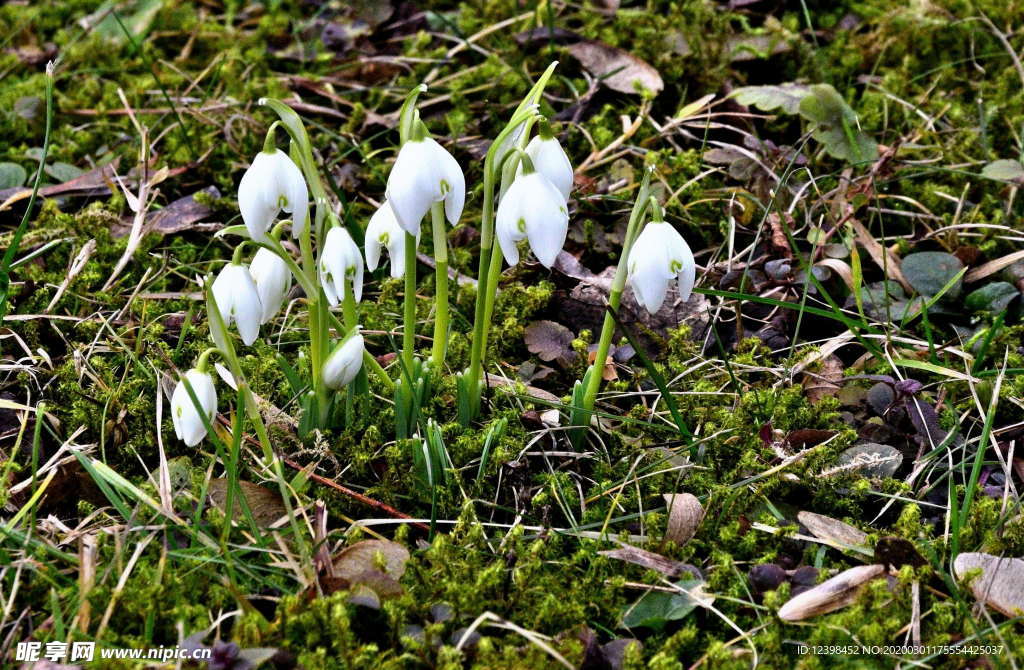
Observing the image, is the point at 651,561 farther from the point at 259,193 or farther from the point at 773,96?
the point at 773,96

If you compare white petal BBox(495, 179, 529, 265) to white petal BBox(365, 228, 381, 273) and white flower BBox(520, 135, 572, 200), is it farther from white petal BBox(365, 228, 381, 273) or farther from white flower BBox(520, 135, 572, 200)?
white petal BBox(365, 228, 381, 273)

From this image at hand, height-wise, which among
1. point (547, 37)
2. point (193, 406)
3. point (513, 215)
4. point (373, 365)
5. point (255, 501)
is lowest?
point (255, 501)

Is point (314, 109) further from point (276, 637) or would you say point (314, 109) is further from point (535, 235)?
point (276, 637)

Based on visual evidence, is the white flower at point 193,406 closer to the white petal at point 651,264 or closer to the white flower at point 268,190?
the white flower at point 268,190

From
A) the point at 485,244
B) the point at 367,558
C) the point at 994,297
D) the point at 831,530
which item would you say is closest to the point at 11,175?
the point at 485,244

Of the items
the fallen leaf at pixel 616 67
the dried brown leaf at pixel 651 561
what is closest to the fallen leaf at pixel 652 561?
the dried brown leaf at pixel 651 561

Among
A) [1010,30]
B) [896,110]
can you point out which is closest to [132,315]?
[896,110]

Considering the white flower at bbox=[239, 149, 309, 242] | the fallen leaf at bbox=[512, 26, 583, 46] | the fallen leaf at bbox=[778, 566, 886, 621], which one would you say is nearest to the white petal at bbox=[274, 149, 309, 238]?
the white flower at bbox=[239, 149, 309, 242]
